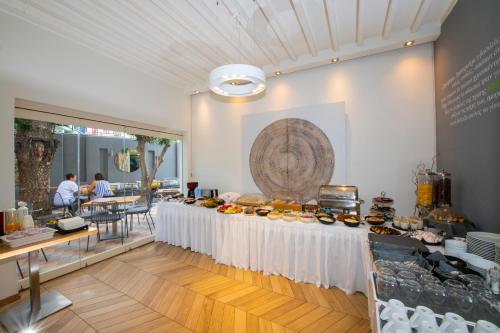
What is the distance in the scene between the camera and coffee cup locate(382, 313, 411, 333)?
0.77 metres

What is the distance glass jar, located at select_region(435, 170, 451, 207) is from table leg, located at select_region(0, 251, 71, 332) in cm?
400

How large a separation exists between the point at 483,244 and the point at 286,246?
1.70 metres

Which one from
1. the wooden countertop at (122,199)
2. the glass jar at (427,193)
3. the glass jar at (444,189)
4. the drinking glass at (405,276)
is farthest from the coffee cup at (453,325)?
the wooden countertop at (122,199)

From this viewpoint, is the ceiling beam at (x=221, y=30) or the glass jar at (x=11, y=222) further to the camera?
the ceiling beam at (x=221, y=30)

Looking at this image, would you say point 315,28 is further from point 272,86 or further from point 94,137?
point 94,137

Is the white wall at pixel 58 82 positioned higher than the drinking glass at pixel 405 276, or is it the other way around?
the white wall at pixel 58 82

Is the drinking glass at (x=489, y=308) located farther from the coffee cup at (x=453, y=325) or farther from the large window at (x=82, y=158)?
the large window at (x=82, y=158)

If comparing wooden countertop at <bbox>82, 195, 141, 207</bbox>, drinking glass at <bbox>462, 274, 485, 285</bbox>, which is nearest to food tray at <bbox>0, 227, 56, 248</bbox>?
wooden countertop at <bbox>82, 195, 141, 207</bbox>

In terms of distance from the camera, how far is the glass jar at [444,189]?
2133mm

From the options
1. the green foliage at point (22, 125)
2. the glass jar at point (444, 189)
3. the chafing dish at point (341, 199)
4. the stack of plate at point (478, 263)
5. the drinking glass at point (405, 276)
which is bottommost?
the stack of plate at point (478, 263)

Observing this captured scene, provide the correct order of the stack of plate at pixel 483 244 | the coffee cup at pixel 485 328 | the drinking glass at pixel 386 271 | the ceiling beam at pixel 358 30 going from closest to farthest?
the coffee cup at pixel 485 328, the drinking glass at pixel 386 271, the stack of plate at pixel 483 244, the ceiling beam at pixel 358 30

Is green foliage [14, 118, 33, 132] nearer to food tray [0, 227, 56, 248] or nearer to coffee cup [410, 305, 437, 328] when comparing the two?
food tray [0, 227, 56, 248]

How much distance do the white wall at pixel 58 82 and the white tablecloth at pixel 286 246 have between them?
2.12 m

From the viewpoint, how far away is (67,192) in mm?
3080
